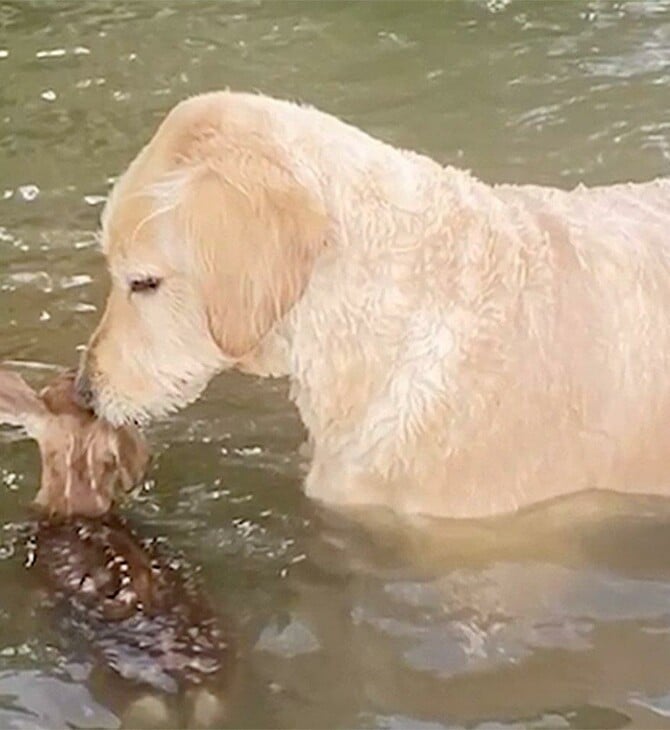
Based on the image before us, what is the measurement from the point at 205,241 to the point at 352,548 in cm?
123

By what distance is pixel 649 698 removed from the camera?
4359mm

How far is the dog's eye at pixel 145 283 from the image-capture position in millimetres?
4258

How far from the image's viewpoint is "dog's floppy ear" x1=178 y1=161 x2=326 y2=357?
4.05m

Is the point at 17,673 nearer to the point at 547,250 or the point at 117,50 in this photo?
the point at 547,250

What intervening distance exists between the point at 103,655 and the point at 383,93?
5.17 meters

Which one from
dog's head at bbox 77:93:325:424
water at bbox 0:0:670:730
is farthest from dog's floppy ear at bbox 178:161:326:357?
water at bbox 0:0:670:730

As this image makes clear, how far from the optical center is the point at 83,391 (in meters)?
4.60

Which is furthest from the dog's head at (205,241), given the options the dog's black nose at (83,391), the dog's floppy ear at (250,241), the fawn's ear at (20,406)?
the fawn's ear at (20,406)

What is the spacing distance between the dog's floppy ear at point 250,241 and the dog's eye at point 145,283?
0.16 meters

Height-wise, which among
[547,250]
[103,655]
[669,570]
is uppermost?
[547,250]

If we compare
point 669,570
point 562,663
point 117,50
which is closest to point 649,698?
point 562,663

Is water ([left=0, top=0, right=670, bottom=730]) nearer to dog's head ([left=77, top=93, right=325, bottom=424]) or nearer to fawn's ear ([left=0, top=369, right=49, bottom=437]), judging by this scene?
fawn's ear ([left=0, top=369, right=49, bottom=437])

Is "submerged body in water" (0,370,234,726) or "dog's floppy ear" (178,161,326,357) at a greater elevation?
"dog's floppy ear" (178,161,326,357)

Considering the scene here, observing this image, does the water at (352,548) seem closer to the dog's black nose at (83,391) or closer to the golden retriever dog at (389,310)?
the golden retriever dog at (389,310)
